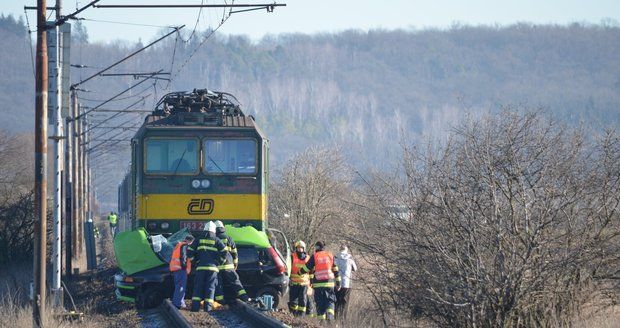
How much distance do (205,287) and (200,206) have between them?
282 centimetres

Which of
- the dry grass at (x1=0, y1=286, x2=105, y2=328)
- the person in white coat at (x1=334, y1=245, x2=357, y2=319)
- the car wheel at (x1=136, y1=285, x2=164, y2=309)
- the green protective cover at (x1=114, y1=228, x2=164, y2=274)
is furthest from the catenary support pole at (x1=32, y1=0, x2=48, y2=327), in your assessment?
the person in white coat at (x1=334, y1=245, x2=357, y2=319)

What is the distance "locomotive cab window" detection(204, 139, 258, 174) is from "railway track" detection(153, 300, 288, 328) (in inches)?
127

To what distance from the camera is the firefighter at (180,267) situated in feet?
59.0

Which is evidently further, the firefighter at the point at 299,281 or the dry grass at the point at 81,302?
the firefighter at the point at 299,281

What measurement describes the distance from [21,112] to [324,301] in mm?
151828

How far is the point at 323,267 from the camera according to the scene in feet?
62.0

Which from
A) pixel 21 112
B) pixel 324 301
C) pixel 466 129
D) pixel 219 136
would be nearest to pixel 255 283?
pixel 324 301

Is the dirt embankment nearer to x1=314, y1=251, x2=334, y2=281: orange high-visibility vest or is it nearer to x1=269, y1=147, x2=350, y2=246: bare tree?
x1=314, y1=251, x2=334, y2=281: orange high-visibility vest

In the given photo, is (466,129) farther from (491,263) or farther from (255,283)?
(255,283)

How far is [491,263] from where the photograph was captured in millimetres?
13695

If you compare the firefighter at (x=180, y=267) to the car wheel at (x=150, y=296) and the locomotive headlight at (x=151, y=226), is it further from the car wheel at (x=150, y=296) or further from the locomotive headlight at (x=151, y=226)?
the locomotive headlight at (x=151, y=226)

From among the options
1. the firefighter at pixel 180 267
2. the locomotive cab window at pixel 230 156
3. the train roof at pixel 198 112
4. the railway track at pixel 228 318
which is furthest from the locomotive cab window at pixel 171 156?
the railway track at pixel 228 318

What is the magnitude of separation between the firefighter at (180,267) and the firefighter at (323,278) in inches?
91.7

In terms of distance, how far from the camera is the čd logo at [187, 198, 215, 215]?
20.2 meters
